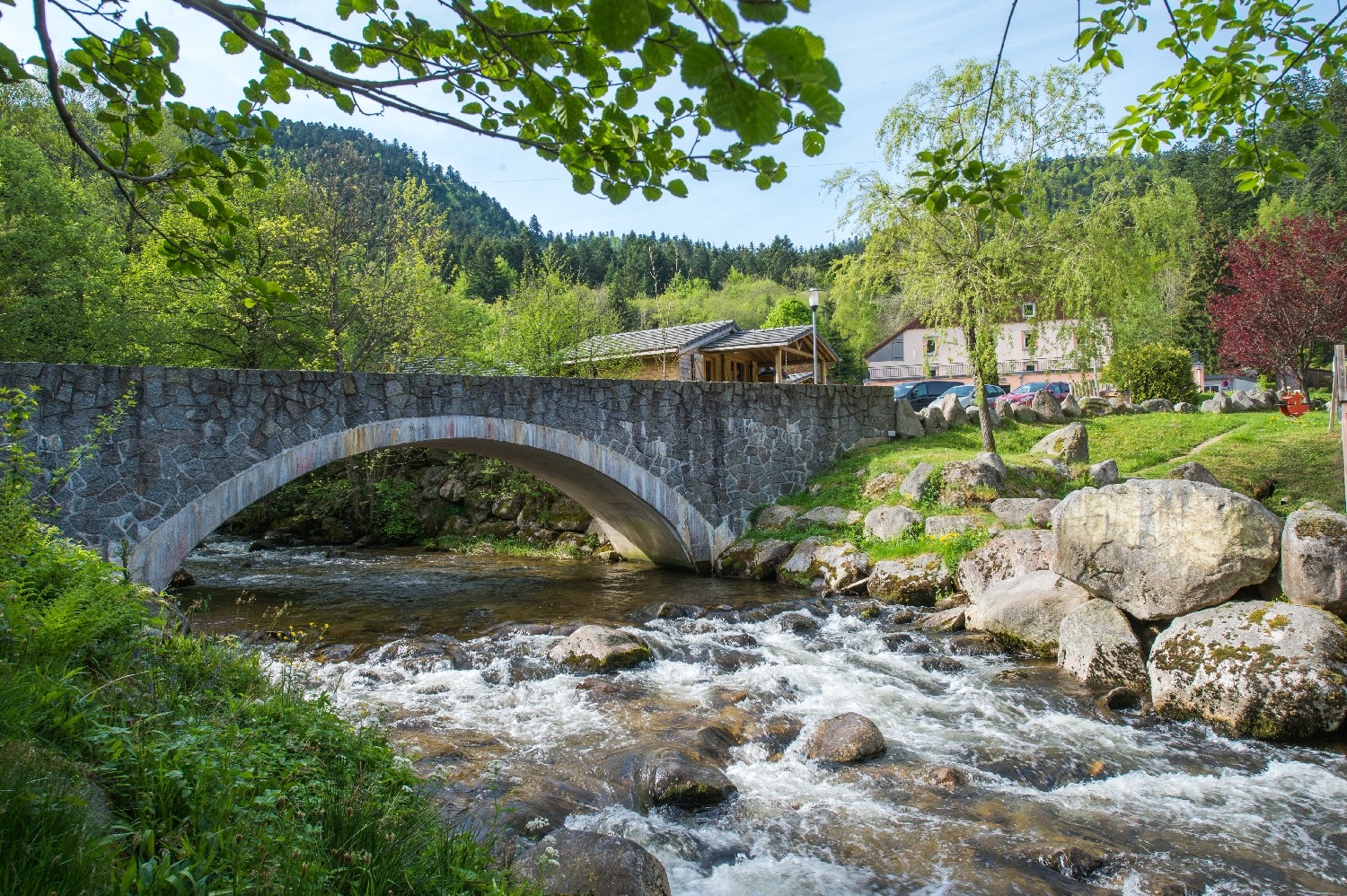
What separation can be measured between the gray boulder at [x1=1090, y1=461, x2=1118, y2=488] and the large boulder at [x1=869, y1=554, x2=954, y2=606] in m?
3.54

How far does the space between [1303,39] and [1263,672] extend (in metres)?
4.43

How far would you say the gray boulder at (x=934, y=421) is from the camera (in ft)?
56.2

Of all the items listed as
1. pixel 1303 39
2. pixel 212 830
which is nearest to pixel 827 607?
pixel 1303 39

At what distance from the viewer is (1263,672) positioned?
5867 mm

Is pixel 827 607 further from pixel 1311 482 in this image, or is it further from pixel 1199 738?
pixel 1311 482

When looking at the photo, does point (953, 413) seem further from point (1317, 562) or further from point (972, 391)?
point (1317, 562)

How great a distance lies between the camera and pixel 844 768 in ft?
17.9

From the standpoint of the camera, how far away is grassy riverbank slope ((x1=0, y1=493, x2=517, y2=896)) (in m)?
2.04

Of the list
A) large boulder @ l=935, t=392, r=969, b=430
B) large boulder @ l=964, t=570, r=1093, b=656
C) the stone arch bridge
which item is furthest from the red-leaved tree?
large boulder @ l=964, t=570, r=1093, b=656

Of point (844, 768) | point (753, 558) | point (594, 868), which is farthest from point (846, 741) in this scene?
point (753, 558)

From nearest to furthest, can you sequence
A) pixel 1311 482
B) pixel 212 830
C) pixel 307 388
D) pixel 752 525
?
1. pixel 212 830
2. pixel 307 388
3. pixel 1311 482
4. pixel 752 525

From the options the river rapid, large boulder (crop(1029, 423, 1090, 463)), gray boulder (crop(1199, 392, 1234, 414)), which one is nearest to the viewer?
the river rapid

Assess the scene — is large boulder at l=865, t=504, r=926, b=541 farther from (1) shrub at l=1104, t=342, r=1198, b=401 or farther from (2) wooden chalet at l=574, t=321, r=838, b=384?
(1) shrub at l=1104, t=342, r=1198, b=401

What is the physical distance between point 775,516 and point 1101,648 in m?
7.00
